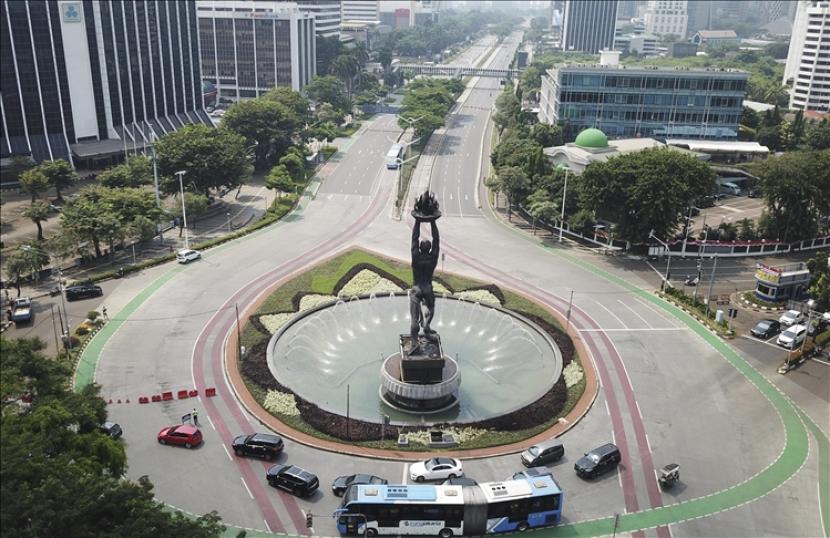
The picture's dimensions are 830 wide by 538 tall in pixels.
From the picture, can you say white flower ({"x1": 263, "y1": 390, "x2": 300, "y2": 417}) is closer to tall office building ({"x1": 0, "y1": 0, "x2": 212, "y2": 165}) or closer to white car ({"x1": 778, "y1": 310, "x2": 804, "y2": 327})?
white car ({"x1": 778, "y1": 310, "x2": 804, "y2": 327})

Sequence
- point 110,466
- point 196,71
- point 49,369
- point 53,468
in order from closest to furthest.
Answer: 1. point 53,468
2. point 110,466
3. point 49,369
4. point 196,71

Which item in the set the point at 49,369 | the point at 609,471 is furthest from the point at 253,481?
the point at 609,471

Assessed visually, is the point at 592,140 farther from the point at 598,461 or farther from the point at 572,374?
the point at 598,461

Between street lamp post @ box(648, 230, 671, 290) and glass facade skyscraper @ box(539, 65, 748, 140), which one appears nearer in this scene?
street lamp post @ box(648, 230, 671, 290)

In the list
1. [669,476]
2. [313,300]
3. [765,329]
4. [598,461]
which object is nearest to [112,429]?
[313,300]

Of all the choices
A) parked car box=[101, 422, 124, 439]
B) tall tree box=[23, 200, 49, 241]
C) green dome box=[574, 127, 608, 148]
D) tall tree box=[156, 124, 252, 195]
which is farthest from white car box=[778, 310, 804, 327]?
tall tree box=[23, 200, 49, 241]

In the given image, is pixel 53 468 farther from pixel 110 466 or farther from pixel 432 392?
pixel 432 392
